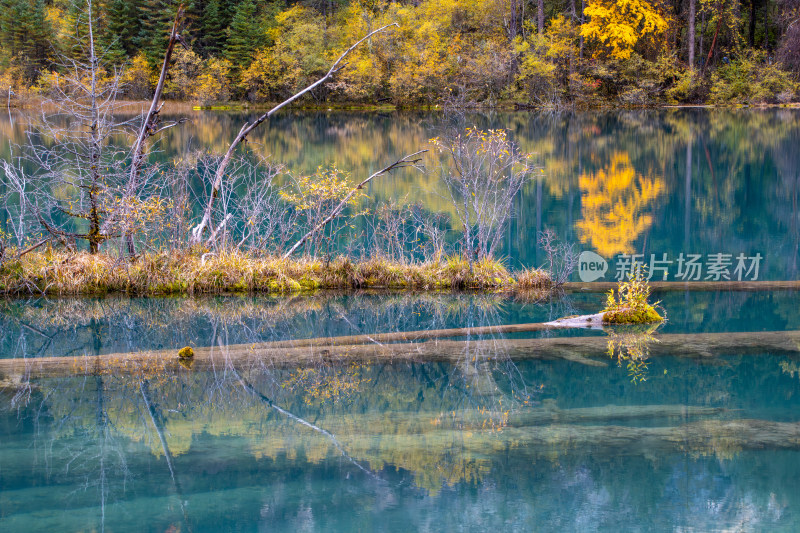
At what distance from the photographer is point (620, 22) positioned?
51.5 metres

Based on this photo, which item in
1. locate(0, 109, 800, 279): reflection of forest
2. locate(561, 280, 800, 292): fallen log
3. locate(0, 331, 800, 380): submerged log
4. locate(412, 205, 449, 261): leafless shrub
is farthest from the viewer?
locate(0, 109, 800, 279): reflection of forest

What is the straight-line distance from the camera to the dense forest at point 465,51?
51.9 metres

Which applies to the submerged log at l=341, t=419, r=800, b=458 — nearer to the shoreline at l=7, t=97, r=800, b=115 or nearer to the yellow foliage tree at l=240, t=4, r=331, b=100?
the shoreline at l=7, t=97, r=800, b=115

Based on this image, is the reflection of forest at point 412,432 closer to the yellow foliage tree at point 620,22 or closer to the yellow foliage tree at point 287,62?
the yellow foliage tree at point 620,22

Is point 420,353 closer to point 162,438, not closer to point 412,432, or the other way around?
point 412,432

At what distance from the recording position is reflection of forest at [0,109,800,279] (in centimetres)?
1741

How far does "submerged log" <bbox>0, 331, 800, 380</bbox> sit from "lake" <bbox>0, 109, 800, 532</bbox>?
39mm

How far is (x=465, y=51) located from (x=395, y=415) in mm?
52010

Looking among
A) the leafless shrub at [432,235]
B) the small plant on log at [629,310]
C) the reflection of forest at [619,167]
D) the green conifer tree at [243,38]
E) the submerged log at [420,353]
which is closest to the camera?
the submerged log at [420,353]

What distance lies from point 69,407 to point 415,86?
49228mm

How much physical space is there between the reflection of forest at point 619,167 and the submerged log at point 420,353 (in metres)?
5.09

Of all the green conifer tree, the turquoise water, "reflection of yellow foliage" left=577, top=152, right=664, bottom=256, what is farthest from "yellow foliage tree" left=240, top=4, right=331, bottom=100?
the turquoise water

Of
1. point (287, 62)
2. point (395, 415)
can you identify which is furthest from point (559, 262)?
point (287, 62)

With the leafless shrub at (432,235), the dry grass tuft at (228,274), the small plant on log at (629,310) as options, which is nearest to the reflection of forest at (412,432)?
the small plant on log at (629,310)
